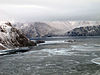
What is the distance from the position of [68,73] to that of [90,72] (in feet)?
15.4

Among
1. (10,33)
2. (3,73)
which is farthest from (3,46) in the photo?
(3,73)

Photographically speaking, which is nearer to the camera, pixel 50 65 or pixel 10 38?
pixel 50 65

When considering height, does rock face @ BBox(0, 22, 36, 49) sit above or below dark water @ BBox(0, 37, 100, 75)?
above

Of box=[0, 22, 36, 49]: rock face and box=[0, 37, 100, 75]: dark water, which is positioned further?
box=[0, 22, 36, 49]: rock face

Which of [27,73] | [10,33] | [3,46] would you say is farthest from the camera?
[10,33]

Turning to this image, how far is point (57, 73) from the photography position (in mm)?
36500

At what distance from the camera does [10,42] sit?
10638 centimetres

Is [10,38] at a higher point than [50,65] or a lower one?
higher

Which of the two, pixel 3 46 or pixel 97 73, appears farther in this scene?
pixel 3 46

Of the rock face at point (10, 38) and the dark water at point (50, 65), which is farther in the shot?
the rock face at point (10, 38)

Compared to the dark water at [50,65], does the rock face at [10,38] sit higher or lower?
higher

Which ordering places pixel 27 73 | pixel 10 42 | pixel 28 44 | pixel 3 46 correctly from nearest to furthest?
pixel 27 73, pixel 3 46, pixel 10 42, pixel 28 44

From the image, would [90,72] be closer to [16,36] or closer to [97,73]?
[97,73]

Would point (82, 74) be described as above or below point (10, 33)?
below
